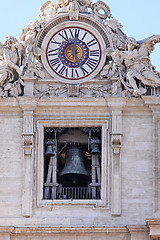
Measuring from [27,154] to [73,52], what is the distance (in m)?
3.20

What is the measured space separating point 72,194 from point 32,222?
1486 millimetres

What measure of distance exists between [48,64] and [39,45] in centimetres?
61

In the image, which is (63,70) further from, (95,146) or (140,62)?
(95,146)

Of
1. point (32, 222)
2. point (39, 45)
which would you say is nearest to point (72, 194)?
point (32, 222)

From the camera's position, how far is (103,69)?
37.8 metres

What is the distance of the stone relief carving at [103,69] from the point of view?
37562 mm

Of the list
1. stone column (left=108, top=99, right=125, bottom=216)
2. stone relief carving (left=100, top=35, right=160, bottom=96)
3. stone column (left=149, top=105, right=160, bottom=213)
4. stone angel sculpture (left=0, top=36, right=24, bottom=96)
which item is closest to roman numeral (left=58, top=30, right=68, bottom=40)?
stone angel sculpture (left=0, top=36, right=24, bottom=96)

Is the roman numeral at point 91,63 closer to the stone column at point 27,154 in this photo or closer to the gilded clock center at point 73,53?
the gilded clock center at point 73,53

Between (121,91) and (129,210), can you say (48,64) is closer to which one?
(121,91)

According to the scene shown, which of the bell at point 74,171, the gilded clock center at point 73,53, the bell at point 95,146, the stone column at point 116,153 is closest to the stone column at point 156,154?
the stone column at point 116,153

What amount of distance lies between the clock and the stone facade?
54 millimetres

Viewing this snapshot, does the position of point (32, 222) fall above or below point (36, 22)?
below

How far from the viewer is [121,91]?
123 feet

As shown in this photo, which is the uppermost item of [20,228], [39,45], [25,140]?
[39,45]
